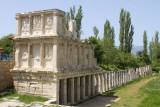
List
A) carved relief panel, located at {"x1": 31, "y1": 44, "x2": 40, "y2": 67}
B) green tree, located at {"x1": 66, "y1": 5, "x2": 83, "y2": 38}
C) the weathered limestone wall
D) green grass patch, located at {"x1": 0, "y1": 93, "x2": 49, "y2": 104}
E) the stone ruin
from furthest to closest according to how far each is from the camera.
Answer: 1. green tree, located at {"x1": 66, "y1": 5, "x2": 83, "y2": 38}
2. the weathered limestone wall
3. carved relief panel, located at {"x1": 31, "y1": 44, "x2": 40, "y2": 67}
4. the stone ruin
5. green grass patch, located at {"x1": 0, "y1": 93, "x2": 49, "y2": 104}

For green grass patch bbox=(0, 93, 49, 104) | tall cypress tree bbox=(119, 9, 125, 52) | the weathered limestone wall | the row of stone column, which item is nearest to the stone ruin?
the row of stone column

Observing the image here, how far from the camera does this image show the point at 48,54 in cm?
1730

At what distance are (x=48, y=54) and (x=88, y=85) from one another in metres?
8.30

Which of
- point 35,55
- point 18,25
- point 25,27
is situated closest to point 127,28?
point 25,27

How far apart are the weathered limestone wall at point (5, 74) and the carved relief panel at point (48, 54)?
4544 millimetres

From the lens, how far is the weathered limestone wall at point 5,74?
A: 60.4 feet

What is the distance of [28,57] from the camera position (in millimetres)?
17906

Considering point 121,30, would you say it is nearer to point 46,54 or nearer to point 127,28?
point 127,28

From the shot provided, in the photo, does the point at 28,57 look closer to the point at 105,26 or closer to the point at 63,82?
the point at 63,82

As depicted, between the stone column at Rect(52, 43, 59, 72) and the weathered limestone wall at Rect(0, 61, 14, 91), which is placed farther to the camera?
the weathered limestone wall at Rect(0, 61, 14, 91)

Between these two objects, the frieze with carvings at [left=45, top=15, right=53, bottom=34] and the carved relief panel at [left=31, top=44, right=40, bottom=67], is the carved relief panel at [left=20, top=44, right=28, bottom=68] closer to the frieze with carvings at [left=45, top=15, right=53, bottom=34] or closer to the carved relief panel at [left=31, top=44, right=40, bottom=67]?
the carved relief panel at [left=31, top=44, right=40, bottom=67]

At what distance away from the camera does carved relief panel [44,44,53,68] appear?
1711 centimetres

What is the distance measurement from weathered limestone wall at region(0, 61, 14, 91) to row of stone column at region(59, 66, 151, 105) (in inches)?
211

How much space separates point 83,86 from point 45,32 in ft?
26.5
